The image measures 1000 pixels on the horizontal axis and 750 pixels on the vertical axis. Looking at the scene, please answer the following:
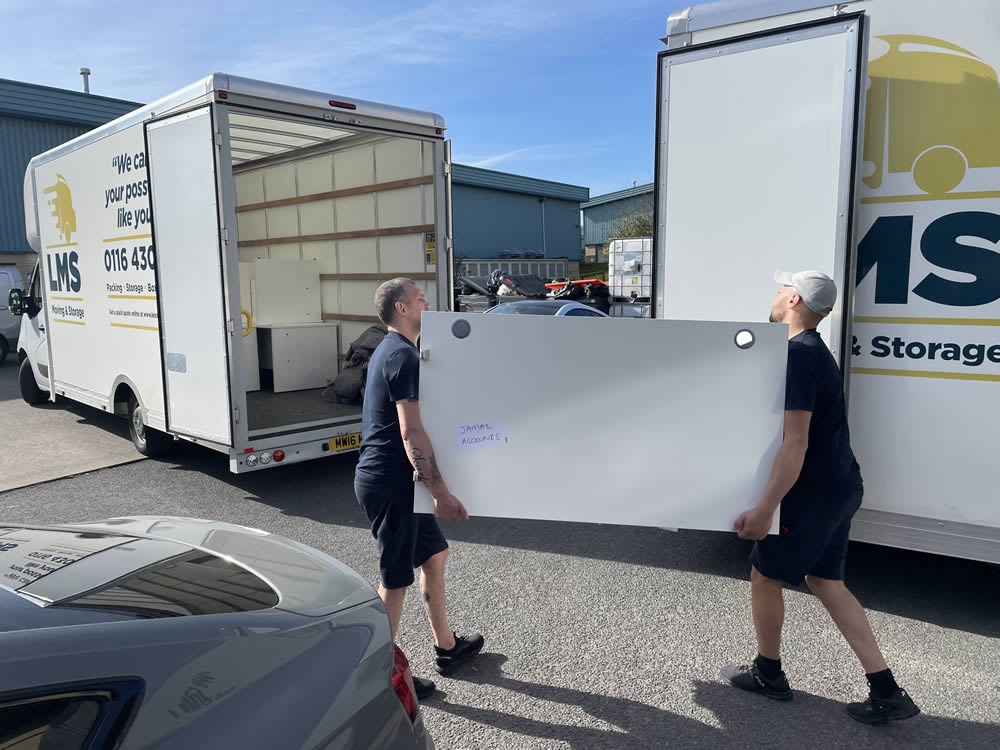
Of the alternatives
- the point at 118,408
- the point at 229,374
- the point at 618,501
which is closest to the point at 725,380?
the point at 618,501

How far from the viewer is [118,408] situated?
7.73m

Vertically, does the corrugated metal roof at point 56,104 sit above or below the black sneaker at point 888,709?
above

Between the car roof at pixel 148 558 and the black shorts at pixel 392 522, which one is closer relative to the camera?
the car roof at pixel 148 558

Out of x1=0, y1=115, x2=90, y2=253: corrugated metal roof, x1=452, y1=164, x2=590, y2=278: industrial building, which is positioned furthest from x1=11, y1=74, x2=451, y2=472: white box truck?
x1=452, y1=164, x2=590, y2=278: industrial building

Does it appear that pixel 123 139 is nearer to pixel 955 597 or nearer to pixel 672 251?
pixel 672 251

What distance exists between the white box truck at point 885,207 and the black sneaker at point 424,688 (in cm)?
234

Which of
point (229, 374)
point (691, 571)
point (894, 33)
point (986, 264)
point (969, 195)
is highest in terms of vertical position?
point (894, 33)

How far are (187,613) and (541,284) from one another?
23.2m

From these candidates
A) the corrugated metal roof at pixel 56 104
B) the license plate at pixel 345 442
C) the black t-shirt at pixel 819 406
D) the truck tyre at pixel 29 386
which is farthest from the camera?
the corrugated metal roof at pixel 56 104

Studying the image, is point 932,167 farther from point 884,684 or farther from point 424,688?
point 424,688

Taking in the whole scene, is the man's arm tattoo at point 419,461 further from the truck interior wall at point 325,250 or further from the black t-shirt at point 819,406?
the truck interior wall at point 325,250

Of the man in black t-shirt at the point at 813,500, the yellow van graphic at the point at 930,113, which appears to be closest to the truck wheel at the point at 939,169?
the yellow van graphic at the point at 930,113

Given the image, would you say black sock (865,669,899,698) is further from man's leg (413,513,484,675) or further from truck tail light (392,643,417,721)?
truck tail light (392,643,417,721)

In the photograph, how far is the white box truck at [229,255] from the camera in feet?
18.8
